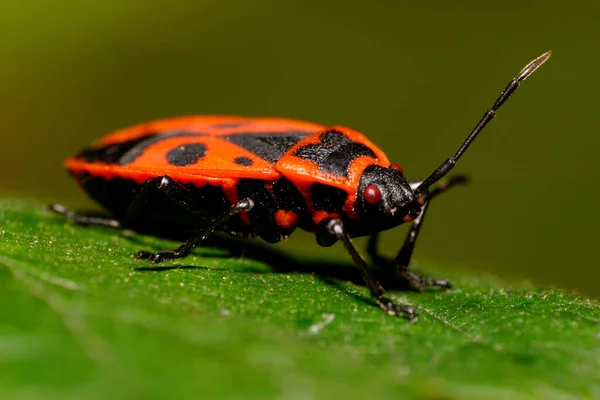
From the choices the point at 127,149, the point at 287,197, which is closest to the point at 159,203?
the point at 127,149

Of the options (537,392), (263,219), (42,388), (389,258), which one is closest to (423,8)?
(389,258)

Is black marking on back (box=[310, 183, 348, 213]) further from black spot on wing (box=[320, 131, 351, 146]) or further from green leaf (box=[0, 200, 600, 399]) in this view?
green leaf (box=[0, 200, 600, 399])

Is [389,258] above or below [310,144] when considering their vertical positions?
below

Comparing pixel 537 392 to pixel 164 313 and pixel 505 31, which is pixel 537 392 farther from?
pixel 505 31

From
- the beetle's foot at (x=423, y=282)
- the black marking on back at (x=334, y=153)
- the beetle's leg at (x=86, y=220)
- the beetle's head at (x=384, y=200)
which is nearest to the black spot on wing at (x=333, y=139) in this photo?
the black marking on back at (x=334, y=153)

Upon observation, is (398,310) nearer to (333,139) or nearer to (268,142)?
(333,139)

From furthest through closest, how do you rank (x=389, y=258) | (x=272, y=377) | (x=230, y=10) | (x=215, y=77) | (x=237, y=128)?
(x=215, y=77)
(x=230, y=10)
(x=389, y=258)
(x=237, y=128)
(x=272, y=377)

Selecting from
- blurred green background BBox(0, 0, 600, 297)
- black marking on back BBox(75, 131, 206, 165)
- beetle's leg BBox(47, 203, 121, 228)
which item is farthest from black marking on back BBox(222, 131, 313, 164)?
blurred green background BBox(0, 0, 600, 297)
